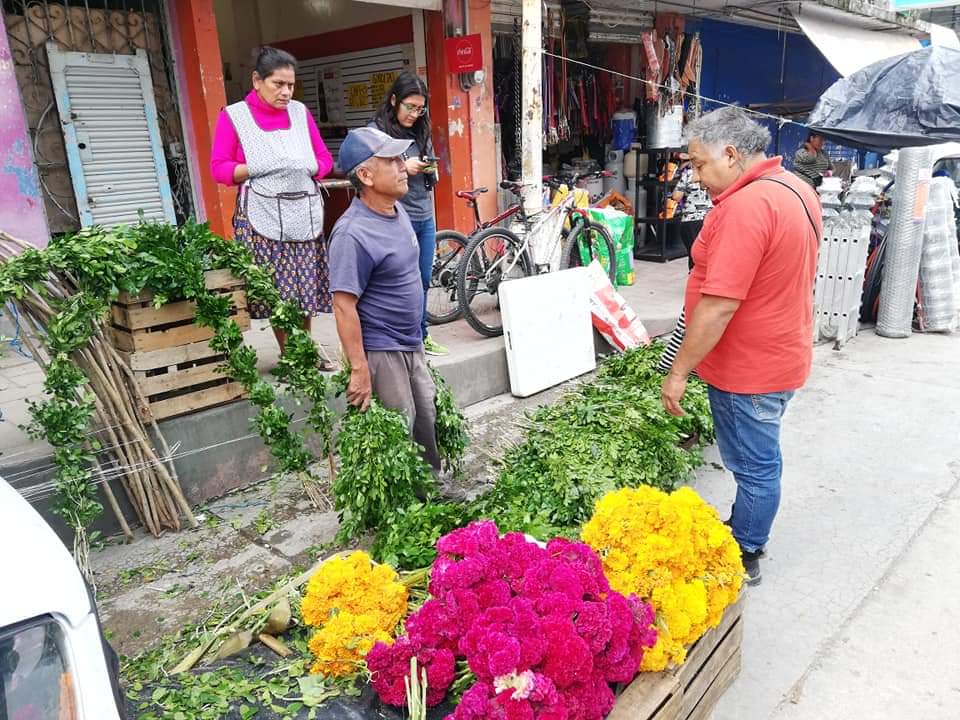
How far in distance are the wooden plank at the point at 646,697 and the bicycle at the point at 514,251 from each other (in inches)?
161

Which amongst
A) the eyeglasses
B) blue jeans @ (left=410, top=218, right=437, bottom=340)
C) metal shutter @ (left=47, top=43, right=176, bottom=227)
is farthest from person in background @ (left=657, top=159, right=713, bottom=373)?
metal shutter @ (left=47, top=43, right=176, bottom=227)

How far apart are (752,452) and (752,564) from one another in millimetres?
638

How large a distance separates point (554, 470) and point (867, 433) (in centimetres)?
277

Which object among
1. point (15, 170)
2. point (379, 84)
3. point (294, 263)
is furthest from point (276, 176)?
point (379, 84)

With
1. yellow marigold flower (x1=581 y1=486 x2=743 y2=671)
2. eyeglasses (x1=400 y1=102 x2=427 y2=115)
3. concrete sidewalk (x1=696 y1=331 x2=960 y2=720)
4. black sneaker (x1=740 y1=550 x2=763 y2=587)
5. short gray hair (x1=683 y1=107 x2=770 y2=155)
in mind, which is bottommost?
concrete sidewalk (x1=696 y1=331 x2=960 y2=720)

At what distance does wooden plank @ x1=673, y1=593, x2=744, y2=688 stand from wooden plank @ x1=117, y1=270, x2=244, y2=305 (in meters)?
2.87

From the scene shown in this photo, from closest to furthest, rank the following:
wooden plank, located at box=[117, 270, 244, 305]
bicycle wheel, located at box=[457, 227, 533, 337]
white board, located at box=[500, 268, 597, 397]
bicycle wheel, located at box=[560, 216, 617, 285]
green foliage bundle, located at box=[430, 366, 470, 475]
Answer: wooden plank, located at box=[117, 270, 244, 305]
green foliage bundle, located at box=[430, 366, 470, 475]
white board, located at box=[500, 268, 597, 397]
bicycle wheel, located at box=[457, 227, 533, 337]
bicycle wheel, located at box=[560, 216, 617, 285]

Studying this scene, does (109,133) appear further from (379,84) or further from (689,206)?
(689,206)

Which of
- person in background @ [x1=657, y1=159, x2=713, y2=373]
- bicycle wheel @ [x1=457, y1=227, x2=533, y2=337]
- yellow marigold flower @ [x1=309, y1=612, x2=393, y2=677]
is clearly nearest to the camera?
yellow marigold flower @ [x1=309, y1=612, x2=393, y2=677]

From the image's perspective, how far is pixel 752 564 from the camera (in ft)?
11.0

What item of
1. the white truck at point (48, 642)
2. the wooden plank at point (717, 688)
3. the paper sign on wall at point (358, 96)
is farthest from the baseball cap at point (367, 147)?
the paper sign on wall at point (358, 96)

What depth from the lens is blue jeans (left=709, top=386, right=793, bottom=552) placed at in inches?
119

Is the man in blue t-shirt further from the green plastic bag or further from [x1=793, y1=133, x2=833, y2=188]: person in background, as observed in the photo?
[x1=793, y1=133, x2=833, y2=188]: person in background

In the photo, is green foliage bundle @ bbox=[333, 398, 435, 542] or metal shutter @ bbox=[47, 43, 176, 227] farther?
metal shutter @ bbox=[47, 43, 176, 227]
